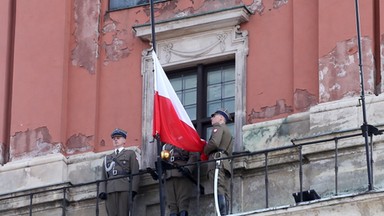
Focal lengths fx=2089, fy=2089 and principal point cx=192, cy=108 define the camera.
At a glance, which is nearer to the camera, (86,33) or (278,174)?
(278,174)

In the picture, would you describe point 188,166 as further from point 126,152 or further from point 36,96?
point 36,96

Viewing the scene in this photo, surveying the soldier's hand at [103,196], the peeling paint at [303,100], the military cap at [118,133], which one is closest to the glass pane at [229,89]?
the peeling paint at [303,100]

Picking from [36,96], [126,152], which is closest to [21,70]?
[36,96]

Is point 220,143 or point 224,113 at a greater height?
point 224,113

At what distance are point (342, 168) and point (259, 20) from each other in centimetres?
256

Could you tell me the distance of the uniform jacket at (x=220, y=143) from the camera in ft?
77.1

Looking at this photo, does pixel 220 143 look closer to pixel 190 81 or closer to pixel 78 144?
pixel 190 81

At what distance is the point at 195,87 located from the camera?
2497 cm

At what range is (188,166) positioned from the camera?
23734mm

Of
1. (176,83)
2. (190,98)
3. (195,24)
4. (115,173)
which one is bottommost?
(115,173)

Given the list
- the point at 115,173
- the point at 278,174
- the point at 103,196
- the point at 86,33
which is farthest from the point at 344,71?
the point at 86,33

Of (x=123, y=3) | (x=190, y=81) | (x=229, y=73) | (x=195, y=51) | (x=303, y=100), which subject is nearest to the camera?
(x=303, y=100)

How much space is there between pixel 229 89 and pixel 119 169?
169cm

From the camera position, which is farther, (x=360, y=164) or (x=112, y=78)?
(x=112, y=78)
